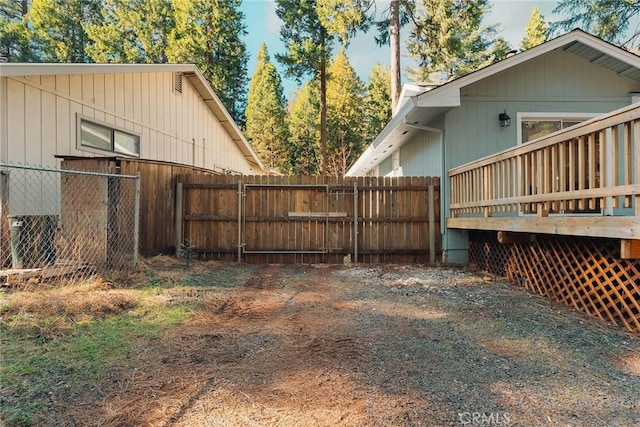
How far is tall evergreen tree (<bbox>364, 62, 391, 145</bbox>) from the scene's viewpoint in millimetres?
28500

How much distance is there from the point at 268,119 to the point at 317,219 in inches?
827

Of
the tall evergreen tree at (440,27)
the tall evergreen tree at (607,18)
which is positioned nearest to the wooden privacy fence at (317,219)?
the tall evergreen tree at (440,27)

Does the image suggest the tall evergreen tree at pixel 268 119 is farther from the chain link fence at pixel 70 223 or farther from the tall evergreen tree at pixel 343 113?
A: the chain link fence at pixel 70 223

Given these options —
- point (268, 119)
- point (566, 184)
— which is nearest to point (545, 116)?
point (566, 184)

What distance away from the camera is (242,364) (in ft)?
9.11

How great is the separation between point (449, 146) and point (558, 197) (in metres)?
3.49

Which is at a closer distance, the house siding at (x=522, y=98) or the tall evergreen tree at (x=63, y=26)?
the house siding at (x=522, y=98)

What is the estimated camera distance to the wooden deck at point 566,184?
11.1ft

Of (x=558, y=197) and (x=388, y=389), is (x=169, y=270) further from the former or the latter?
(x=558, y=197)

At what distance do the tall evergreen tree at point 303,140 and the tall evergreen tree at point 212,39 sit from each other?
647 centimetres

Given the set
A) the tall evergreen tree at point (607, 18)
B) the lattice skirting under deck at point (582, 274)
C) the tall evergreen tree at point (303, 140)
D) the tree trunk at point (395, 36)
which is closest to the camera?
the lattice skirting under deck at point (582, 274)

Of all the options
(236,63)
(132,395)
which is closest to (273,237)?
(132,395)

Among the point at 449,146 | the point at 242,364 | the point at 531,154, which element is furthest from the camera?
the point at 449,146

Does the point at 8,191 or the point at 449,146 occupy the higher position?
the point at 449,146
